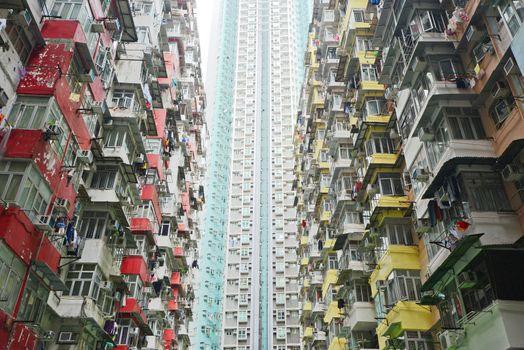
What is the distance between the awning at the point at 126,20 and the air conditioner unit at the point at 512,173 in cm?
1925

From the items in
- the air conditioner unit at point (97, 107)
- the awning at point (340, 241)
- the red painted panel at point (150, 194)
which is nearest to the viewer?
the air conditioner unit at point (97, 107)

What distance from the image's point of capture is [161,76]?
3306 centimetres

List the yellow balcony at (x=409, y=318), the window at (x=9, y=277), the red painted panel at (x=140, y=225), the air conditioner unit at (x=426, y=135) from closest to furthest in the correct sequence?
the window at (x=9, y=277)
the air conditioner unit at (x=426, y=135)
the yellow balcony at (x=409, y=318)
the red painted panel at (x=140, y=225)

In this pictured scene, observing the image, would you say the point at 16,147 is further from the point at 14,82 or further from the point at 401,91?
the point at 401,91

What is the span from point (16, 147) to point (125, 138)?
31.7ft

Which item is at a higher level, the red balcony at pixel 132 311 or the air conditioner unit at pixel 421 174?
the air conditioner unit at pixel 421 174

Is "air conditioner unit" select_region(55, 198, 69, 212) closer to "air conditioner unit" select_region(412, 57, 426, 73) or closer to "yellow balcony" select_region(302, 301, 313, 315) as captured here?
"air conditioner unit" select_region(412, 57, 426, 73)

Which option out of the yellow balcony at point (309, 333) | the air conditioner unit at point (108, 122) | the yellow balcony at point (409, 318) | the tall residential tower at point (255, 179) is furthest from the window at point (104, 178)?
the tall residential tower at point (255, 179)

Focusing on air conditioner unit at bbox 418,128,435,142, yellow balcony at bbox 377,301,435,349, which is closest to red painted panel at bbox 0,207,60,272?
yellow balcony at bbox 377,301,435,349

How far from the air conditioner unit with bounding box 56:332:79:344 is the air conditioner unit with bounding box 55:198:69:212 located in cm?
571

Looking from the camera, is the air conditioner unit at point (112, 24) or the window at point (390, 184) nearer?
the air conditioner unit at point (112, 24)

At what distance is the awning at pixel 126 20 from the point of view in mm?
24109

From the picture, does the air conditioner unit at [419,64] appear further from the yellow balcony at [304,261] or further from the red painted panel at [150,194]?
the yellow balcony at [304,261]

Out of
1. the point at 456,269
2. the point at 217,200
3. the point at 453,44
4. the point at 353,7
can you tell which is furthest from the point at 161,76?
the point at 217,200
